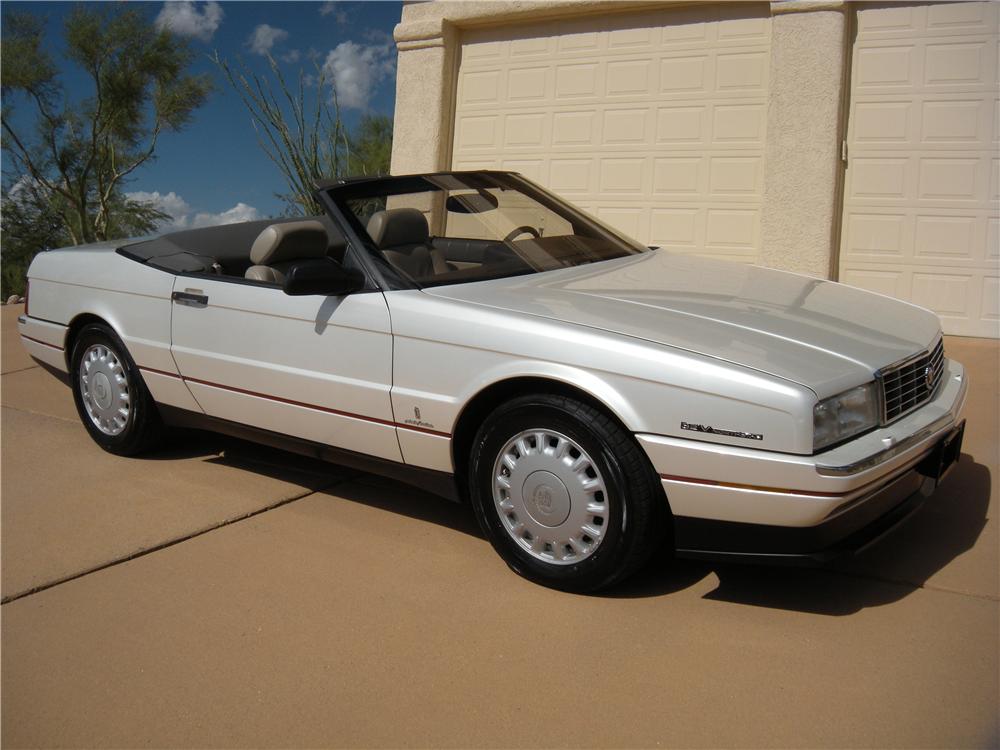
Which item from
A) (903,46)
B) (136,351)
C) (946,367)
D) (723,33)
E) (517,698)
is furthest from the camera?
(723,33)

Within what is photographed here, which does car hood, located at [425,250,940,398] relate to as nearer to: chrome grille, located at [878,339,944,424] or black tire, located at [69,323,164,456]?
chrome grille, located at [878,339,944,424]

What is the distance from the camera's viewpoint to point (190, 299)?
14.9 feet

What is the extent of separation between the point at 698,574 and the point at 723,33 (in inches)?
248

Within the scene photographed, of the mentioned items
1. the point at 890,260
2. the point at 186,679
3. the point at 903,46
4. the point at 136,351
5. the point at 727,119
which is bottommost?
the point at 186,679

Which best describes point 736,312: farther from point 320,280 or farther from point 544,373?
point 320,280

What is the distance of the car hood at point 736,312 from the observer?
10.3 ft

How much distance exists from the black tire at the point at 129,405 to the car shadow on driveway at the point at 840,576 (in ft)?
8.84

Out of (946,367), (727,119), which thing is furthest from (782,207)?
(946,367)

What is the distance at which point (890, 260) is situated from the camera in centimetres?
820

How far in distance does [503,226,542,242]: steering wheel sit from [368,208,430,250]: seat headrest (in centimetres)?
35

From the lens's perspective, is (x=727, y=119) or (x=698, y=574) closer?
(x=698, y=574)

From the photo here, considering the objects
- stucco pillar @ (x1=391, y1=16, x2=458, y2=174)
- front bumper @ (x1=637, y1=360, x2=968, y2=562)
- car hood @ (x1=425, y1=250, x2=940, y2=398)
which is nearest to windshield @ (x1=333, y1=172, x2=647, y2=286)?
car hood @ (x1=425, y1=250, x2=940, y2=398)

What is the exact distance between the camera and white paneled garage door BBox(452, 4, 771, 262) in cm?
857

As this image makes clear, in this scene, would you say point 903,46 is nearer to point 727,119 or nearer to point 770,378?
point 727,119
